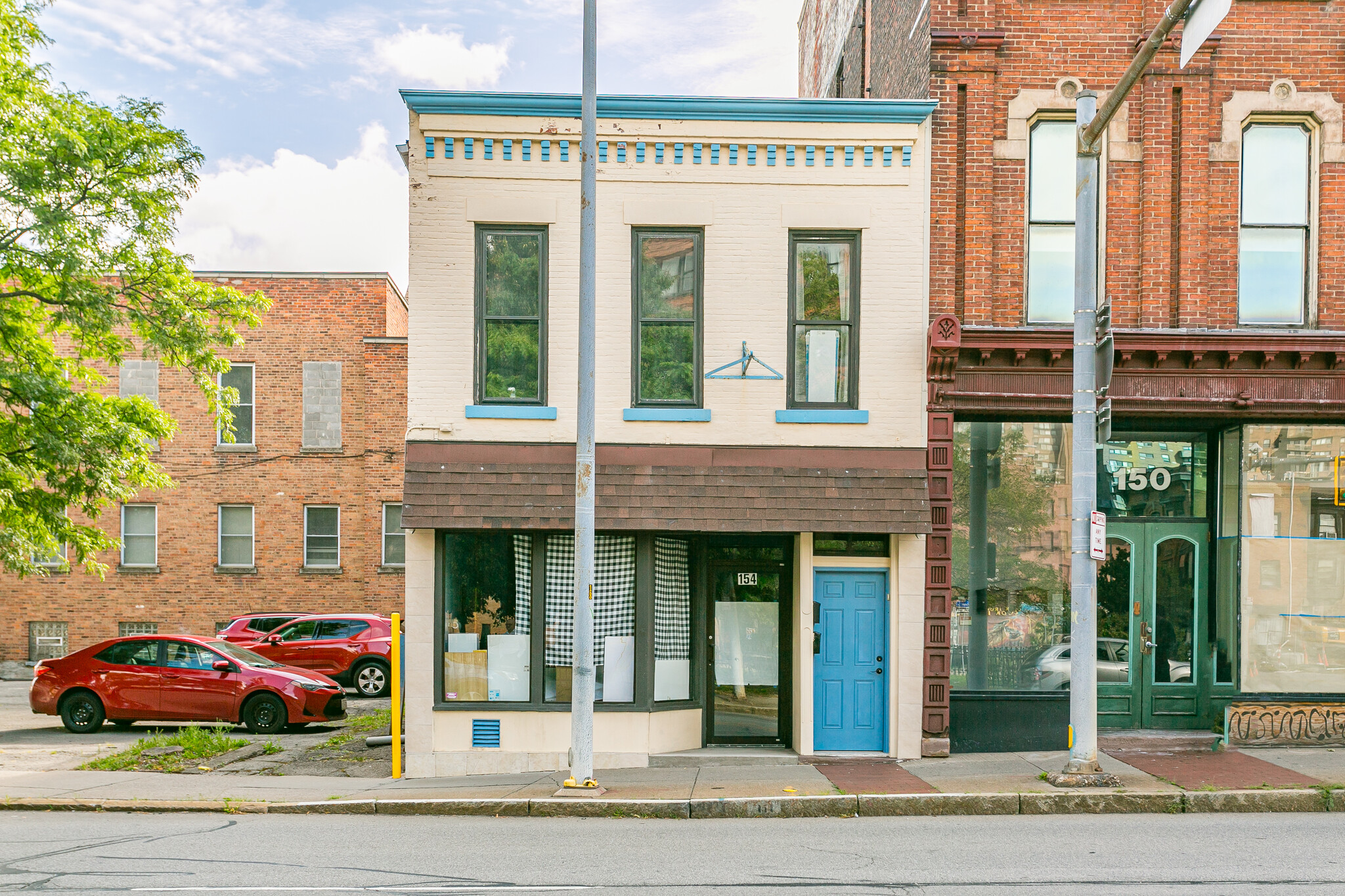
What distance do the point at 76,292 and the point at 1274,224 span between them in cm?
1540

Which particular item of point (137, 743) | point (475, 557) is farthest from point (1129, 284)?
point (137, 743)

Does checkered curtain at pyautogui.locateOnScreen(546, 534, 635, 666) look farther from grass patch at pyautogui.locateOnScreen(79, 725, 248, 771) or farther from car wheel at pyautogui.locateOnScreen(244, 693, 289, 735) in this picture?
car wheel at pyautogui.locateOnScreen(244, 693, 289, 735)

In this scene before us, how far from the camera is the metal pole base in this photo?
1045 cm

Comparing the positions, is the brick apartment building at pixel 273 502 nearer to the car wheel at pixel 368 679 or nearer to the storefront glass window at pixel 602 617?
the car wheel at pixel 368 679

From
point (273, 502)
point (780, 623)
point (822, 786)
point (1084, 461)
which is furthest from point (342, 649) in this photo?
point (1084, 461)

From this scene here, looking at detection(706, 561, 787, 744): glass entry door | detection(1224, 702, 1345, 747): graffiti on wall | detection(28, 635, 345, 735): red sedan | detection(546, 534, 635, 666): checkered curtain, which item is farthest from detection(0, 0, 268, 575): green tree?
detection(1224, 702, 1345, 747): graffiti on wall

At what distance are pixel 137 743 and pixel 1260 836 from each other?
1322 centimetres

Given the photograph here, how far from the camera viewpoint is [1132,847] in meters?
8.54

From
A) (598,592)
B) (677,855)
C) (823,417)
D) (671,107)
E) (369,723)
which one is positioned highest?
(671,107)

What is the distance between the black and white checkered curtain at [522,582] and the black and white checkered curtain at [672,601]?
1434 millimetres

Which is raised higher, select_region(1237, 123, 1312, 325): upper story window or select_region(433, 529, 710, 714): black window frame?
select_region(1237, 123, 1312, 325): upper story window

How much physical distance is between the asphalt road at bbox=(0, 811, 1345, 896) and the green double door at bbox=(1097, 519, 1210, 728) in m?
3.17

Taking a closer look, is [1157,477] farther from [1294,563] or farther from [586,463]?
[586,463]

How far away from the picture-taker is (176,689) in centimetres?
1642
